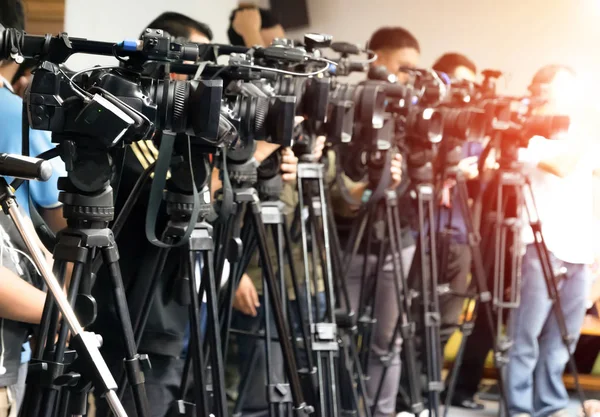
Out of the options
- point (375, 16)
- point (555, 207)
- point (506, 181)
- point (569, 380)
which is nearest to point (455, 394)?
point (569, 380)

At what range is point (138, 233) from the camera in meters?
1.71

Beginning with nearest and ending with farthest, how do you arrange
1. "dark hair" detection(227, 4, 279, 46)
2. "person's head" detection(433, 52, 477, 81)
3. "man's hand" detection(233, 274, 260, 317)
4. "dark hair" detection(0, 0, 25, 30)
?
"dark hair" detection(0, 0, 25, 30), "man's hand" detection(233, 274, 260, 317), "dark hair" detection(227, 4, 279, 46), "person's head" detection(433, 52, 477, 81)

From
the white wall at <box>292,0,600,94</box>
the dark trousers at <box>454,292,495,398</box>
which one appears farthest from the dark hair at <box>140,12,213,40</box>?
the dark trousers at <box>454,292,495,398</box>

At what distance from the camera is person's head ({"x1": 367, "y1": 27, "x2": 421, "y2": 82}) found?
3326 millimetres

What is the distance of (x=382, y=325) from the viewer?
9.82ft

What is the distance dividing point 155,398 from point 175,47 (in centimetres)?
86

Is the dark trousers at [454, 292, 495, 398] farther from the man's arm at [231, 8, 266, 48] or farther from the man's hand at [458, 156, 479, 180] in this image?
the man's arm at [231, 8, 266, 48]

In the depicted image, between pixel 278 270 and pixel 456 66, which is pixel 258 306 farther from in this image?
pixel 456 66

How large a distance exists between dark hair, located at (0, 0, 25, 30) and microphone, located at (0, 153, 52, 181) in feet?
2.35

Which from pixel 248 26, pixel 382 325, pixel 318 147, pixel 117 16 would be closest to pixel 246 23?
pixel 248 26

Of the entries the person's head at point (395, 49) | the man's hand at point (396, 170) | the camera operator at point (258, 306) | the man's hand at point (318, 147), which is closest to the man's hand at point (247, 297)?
the camera operator at point (258, 306)

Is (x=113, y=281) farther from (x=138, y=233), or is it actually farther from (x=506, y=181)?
(x=506, y=181)

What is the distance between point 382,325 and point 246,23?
1.26m

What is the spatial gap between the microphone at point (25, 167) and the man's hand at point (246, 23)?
7.28ft
